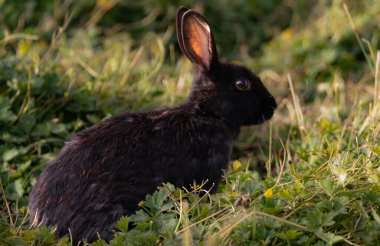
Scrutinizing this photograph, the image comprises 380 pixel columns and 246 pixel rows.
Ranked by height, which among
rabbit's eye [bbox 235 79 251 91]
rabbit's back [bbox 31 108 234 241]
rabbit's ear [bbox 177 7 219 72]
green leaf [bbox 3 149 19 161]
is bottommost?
green leaf [bbox 3 149 19 161]

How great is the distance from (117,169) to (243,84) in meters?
1.33

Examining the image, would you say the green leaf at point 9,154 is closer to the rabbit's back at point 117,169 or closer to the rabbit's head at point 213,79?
the rabbit's back at point 117,169

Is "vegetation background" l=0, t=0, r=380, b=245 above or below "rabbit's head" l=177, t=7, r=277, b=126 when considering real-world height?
below

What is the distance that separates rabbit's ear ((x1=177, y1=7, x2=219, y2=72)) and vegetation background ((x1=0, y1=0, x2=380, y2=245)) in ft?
2.05

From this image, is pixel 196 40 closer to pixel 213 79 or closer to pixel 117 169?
pixel 213 79

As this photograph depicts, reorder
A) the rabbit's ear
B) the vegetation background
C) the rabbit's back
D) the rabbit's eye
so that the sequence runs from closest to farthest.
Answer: the vegetation background
the rabbit's back
the rabbit's ear
the rabbit's eye

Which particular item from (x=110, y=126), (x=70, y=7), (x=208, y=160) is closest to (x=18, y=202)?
(x=110, y=126)

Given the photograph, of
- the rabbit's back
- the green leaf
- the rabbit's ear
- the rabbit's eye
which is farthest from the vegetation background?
the rabbit's ear

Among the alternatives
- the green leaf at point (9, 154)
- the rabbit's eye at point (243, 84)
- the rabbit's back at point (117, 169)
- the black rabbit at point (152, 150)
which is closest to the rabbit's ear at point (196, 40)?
the black rabbit at point (152, 150)

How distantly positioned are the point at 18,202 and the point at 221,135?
140cm

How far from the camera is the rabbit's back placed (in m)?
4.35

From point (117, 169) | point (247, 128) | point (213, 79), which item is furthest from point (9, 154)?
point (247, 128)

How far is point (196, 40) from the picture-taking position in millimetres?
5301

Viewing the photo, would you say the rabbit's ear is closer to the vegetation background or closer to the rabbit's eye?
the rabbit's eye
